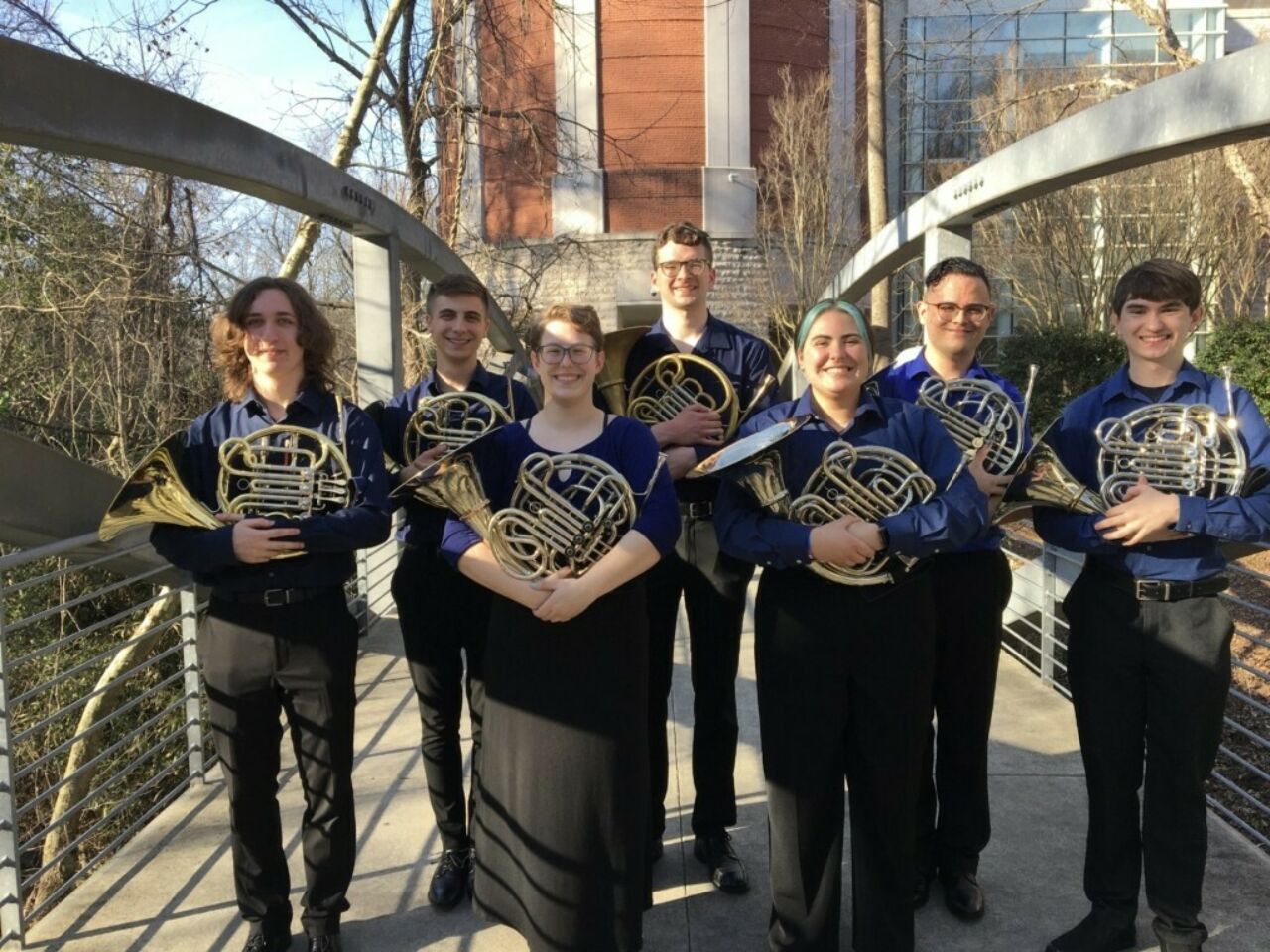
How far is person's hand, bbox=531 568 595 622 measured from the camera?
8.10 ft

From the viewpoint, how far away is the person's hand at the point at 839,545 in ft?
8.18

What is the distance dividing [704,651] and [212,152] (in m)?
2.81

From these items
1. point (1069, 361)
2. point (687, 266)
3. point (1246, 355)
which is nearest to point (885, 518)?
point (687, 266)

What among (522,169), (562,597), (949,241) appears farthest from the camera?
(522,169)

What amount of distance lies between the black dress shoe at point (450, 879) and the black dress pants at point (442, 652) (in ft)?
0.24

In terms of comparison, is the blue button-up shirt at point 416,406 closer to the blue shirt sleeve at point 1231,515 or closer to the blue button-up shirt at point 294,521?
the blue button-up shirt at point 294,521

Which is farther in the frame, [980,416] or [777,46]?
[777,46]

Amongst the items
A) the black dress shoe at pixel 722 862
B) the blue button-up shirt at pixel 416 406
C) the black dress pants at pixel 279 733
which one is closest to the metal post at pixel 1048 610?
the black dress shoe at pixel 722 862

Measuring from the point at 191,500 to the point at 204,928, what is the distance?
4.99 ft

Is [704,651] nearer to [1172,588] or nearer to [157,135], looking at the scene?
[1172,588]

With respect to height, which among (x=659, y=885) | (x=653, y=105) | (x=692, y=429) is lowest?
(x=659, y=885)

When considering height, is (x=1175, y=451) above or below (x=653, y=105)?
below

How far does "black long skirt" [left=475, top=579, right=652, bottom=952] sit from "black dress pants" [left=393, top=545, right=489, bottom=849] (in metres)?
0.57

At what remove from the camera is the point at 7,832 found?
3.09 m
